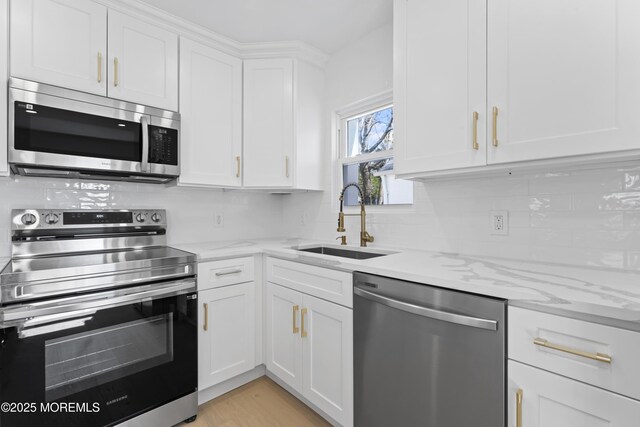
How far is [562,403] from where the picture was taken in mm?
897

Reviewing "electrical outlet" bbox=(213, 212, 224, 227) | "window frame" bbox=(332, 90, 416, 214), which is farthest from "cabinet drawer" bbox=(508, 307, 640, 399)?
"electrical outlet" bbox=(213, 212, 224, 227)

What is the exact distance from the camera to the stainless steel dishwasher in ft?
3.38

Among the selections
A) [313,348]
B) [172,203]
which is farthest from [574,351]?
[172,203]

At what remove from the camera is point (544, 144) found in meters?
1.17

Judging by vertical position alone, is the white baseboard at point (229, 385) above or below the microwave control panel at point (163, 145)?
below

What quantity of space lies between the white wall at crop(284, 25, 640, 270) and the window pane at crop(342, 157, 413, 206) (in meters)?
0.11

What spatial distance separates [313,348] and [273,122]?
1676 millimetres

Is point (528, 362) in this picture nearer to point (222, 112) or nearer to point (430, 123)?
point (430, 123)

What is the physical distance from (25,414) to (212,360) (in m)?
0.86

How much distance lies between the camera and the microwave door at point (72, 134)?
4.92ft

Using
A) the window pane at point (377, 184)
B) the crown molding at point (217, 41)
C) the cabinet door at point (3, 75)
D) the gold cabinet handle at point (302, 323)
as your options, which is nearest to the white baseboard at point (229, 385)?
the gold cabinet handle at point (302, 323)

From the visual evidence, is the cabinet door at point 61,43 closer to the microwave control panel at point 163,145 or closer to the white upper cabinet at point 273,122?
the microwave control panel at point 163,145

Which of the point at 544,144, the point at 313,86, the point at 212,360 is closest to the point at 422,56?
the point at 544,144

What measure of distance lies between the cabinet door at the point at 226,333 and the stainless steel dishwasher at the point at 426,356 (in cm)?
90
